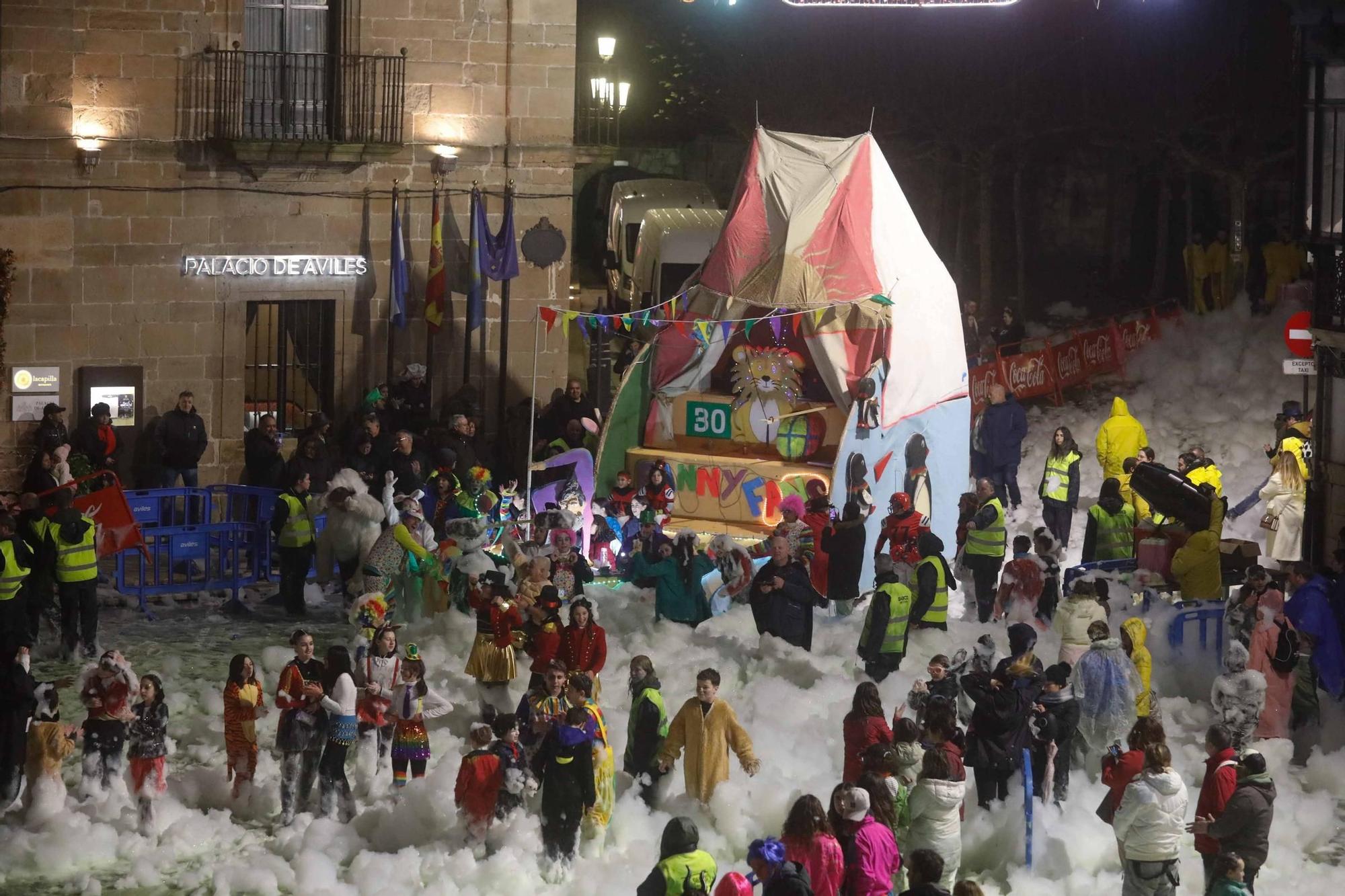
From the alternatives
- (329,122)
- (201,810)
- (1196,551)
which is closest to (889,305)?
(1196,551)

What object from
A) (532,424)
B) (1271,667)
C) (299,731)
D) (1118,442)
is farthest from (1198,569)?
(299,731)

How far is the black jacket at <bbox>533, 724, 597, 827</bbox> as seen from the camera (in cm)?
1136

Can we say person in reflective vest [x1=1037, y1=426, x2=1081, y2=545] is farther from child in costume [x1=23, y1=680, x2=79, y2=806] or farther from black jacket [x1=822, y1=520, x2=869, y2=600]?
child in costume [x1=23, y1=680, x2=79, y2=806]

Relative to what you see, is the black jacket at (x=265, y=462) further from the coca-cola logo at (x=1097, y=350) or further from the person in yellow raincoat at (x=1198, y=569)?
the coca-cola logo at (x=1097, y=350)

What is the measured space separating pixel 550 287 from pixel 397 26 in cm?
342

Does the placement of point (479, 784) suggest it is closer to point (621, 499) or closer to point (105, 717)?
point (105, 717)

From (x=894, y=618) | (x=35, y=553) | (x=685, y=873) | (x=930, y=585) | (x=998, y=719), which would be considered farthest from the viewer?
(x=35, y=553)

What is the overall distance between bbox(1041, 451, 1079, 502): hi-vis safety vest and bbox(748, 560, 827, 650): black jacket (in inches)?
191

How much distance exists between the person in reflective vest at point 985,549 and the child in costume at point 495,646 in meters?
4.32

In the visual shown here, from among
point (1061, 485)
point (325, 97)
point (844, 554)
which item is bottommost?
point (844, 554)

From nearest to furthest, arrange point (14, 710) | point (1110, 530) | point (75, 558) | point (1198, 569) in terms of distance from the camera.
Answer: point (14, 710) → point (75, 558) → point (1198, 569) → point (1110, 530)

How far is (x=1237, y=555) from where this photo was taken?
17359mm

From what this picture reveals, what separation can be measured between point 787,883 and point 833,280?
10.7 meters

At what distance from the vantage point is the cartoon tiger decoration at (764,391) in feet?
65.0
